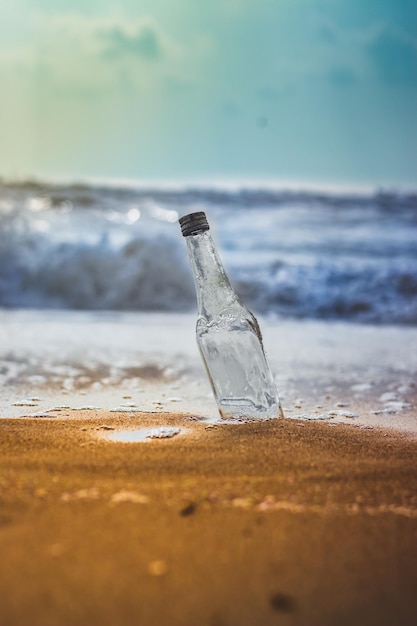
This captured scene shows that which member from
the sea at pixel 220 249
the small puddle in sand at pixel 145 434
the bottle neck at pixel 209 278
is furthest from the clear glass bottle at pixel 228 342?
the sea at pixel 220 249

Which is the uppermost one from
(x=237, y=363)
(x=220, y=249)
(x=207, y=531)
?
(x=220, y=249)

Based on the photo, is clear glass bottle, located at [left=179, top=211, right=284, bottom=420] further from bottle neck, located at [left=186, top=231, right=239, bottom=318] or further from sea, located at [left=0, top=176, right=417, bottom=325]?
sea, located at [left=0, top=176, right=417, bottom=325]

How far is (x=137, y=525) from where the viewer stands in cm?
75

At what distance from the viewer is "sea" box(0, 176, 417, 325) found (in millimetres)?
4809

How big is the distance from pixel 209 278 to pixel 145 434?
0.31 metres

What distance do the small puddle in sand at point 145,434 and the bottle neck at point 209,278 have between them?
22cm

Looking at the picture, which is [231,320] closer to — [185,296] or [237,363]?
[237,363]

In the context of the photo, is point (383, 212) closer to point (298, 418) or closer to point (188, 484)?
point (298, 418)

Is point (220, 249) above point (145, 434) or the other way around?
above

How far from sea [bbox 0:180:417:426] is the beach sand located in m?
0.12

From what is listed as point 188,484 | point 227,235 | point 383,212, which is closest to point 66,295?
point 227,235

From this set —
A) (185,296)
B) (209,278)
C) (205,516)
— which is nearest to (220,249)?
(185,296)

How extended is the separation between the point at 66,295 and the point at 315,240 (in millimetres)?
2211

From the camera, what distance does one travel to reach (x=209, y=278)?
1184mm
